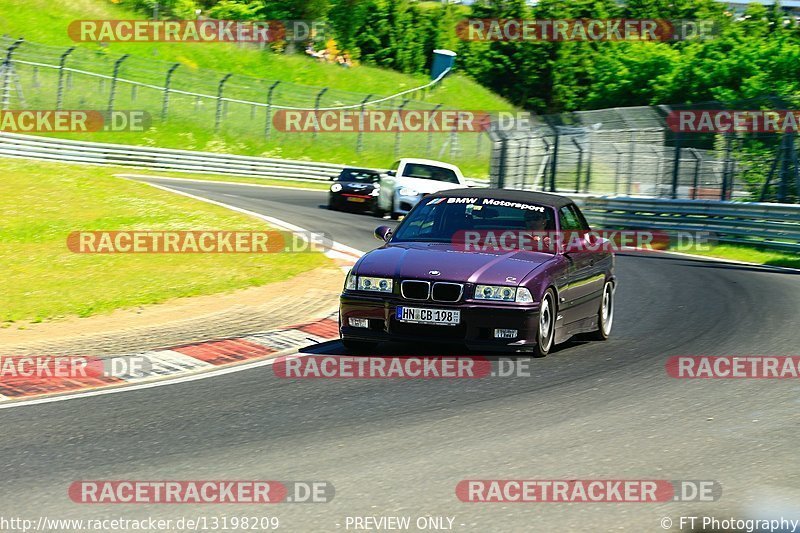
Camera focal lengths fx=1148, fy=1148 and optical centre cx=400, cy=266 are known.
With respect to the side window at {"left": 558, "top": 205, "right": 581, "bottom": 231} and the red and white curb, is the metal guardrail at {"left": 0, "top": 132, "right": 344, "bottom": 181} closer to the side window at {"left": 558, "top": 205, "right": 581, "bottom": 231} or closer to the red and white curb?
the red and white curb

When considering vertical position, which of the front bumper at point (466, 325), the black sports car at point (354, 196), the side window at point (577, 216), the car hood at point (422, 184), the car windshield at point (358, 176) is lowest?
the black sports car at point (354, 196)

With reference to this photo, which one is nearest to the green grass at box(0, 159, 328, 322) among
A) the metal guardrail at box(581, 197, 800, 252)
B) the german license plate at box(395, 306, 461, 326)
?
the german license plate at box(395, 306, 461, 326)

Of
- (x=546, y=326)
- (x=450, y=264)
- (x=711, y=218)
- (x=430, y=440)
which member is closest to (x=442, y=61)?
(x=711, y=218)

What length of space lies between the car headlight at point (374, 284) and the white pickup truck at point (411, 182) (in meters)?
16.1

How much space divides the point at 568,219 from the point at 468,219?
1.16 metres

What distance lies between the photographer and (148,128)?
147ft

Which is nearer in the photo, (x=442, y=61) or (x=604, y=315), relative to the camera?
(x=604, y=315)

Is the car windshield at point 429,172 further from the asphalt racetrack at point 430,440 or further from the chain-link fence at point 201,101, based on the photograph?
the asphalt racetrack at point 430,440

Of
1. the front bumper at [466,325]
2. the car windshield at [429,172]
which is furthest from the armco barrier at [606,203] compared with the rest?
the front bumper at [466,325]

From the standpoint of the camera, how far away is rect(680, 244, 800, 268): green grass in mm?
21141

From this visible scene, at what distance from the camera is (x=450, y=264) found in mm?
9578

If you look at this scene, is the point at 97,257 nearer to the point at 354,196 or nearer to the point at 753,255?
the point at 753,255

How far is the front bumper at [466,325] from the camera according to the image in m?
9.27

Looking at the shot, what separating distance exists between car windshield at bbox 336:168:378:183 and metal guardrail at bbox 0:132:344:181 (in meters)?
9.74
